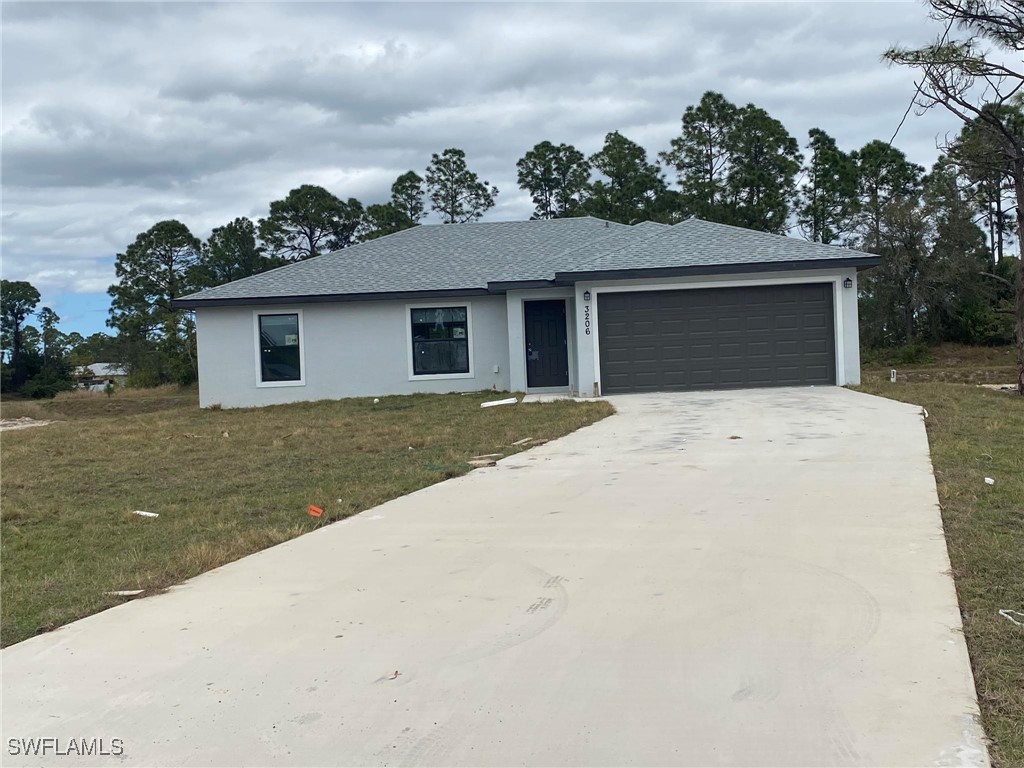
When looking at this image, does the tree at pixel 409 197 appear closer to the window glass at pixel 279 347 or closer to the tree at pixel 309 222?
the tree at pixel 309 222

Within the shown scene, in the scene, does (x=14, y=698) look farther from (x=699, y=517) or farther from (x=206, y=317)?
(x=206, y=317)

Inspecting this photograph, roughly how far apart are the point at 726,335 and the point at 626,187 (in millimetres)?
25113

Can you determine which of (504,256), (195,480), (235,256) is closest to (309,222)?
(235,256)

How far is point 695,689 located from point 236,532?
442cm

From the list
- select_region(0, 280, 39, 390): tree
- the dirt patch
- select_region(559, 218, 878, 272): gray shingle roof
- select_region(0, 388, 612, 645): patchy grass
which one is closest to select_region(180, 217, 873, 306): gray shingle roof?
select_region(559, 218, 878, 272): gray shingle roof

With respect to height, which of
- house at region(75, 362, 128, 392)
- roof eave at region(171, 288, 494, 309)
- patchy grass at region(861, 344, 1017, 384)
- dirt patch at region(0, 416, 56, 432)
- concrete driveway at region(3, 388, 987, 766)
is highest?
roof eave at region(171, 288, 494, 309)

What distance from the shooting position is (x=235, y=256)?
47719mm

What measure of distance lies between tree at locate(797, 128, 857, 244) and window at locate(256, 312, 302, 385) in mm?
27908

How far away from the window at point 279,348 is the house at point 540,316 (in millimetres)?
34

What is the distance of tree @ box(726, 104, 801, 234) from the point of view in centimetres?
4000

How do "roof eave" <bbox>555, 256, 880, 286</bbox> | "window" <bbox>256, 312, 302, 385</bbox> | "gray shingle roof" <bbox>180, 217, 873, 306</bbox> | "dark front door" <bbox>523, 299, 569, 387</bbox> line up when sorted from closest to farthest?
"roof eave" <bbox>555, 256, 880, 286</bbox> < "gray shingle roof" <bbox>180, 217, 873, 306</bbox> < "dark front door" <bbox>523, 299, 569, 387</bbox> < "window" <bbox>256, 312, 302, 385</bbox>

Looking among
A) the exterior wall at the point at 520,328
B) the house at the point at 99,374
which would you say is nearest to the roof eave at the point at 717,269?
the exterior wall at the point at 520,328

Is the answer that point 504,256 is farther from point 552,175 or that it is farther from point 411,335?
point 552,175

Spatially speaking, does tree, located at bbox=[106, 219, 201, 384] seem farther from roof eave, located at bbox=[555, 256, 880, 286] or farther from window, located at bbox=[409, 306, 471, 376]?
roof eave, located at bbox=[555, 256, 880, 286]
